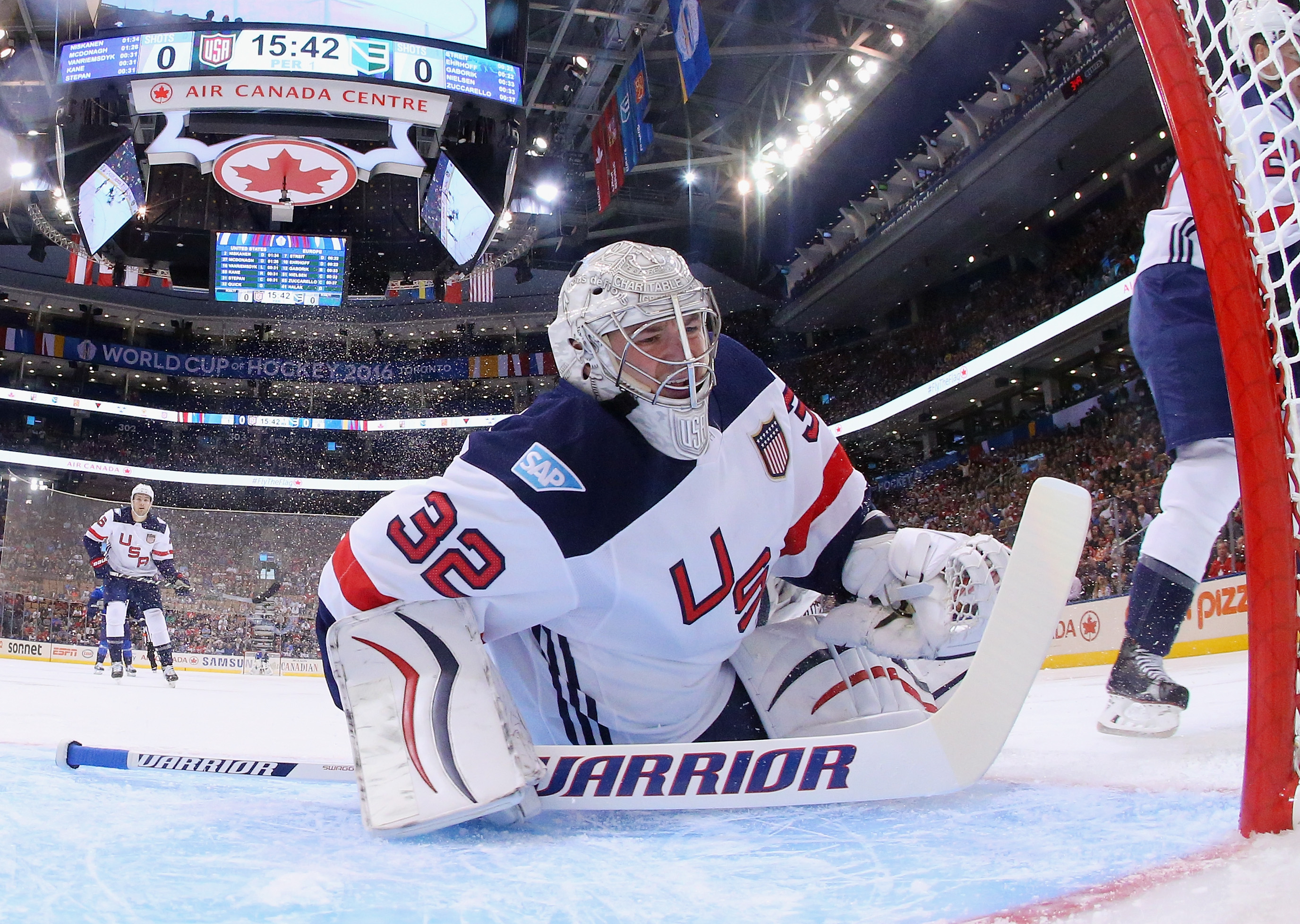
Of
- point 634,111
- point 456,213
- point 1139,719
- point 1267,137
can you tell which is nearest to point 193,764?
point 1139,719

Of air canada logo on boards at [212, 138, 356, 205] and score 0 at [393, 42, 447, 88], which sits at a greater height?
score 0 at [393, 42, 447, 88]

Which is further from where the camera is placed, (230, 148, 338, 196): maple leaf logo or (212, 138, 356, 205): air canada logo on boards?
(230, 148, 338, 196): maple leaf logo

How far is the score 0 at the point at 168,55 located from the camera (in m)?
6.29

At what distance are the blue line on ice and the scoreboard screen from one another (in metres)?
8.83

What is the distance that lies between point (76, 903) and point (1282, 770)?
3.70 ft

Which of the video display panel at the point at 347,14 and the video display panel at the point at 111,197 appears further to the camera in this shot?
the video display panel at the point at 111,197

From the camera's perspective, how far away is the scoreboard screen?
30.8 ft

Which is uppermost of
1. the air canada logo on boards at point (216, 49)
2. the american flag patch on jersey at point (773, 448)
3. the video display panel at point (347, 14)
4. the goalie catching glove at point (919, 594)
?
the video display panel at point (347, 14)

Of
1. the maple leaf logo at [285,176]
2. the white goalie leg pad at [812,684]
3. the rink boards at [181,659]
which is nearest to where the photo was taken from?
the white goalie leg pad at [812,684]

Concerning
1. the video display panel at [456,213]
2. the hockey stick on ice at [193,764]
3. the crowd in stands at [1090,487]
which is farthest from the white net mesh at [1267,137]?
the video display panel at [456,213]

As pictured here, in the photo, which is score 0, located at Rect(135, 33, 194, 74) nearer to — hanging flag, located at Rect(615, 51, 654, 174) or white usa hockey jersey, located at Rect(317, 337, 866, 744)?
hanging flag, located at Rect(615, 51, 654, 174)

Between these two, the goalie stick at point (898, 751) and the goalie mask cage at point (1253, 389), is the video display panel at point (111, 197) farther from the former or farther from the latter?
the goalie mask cage at point (1253, 389)

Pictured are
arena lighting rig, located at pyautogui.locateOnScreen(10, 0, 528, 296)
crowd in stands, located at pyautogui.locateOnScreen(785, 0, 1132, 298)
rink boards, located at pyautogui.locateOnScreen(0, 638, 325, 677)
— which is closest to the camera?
arena lighting rig, located at pyautogui.locateOnScreen(10, 0, 528, 296)

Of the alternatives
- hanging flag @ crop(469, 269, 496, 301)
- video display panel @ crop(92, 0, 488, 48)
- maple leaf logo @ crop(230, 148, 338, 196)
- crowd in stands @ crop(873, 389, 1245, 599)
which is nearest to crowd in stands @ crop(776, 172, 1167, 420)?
crowd in stands @ crop(873, 389, 1245, 599)
